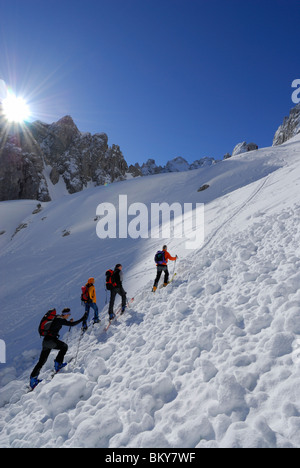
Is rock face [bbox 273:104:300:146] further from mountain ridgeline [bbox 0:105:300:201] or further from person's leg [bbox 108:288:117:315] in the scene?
person's leg [bbox 108:288:117:315]

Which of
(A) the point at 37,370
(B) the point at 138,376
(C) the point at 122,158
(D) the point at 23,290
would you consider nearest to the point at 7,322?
(D) the point at 23,290

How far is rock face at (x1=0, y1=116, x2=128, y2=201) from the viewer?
217ft

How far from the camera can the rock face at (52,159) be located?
66.1 meters

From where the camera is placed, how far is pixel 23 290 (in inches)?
658

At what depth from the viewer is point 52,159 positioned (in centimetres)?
9550

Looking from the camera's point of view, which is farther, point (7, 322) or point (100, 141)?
point (100, 141)

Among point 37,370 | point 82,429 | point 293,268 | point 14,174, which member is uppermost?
point 14,174

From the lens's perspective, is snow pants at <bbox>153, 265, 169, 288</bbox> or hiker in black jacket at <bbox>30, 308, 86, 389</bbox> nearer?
hiker in black jacket at <bbox>30, 308, 86, 389</bbox>

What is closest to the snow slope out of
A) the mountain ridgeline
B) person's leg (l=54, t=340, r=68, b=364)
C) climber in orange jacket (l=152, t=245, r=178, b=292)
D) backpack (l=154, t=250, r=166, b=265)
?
person's leg (l=54, t=340, r=68, b=364)

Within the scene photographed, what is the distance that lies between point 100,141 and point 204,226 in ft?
336

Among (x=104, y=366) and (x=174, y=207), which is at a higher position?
(x=174, y=207)

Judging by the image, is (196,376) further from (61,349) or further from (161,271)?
(161,271)

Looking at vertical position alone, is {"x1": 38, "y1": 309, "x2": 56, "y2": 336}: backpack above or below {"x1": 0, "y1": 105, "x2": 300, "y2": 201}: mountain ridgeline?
below

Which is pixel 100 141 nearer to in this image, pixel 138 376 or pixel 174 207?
pixel 174 207
